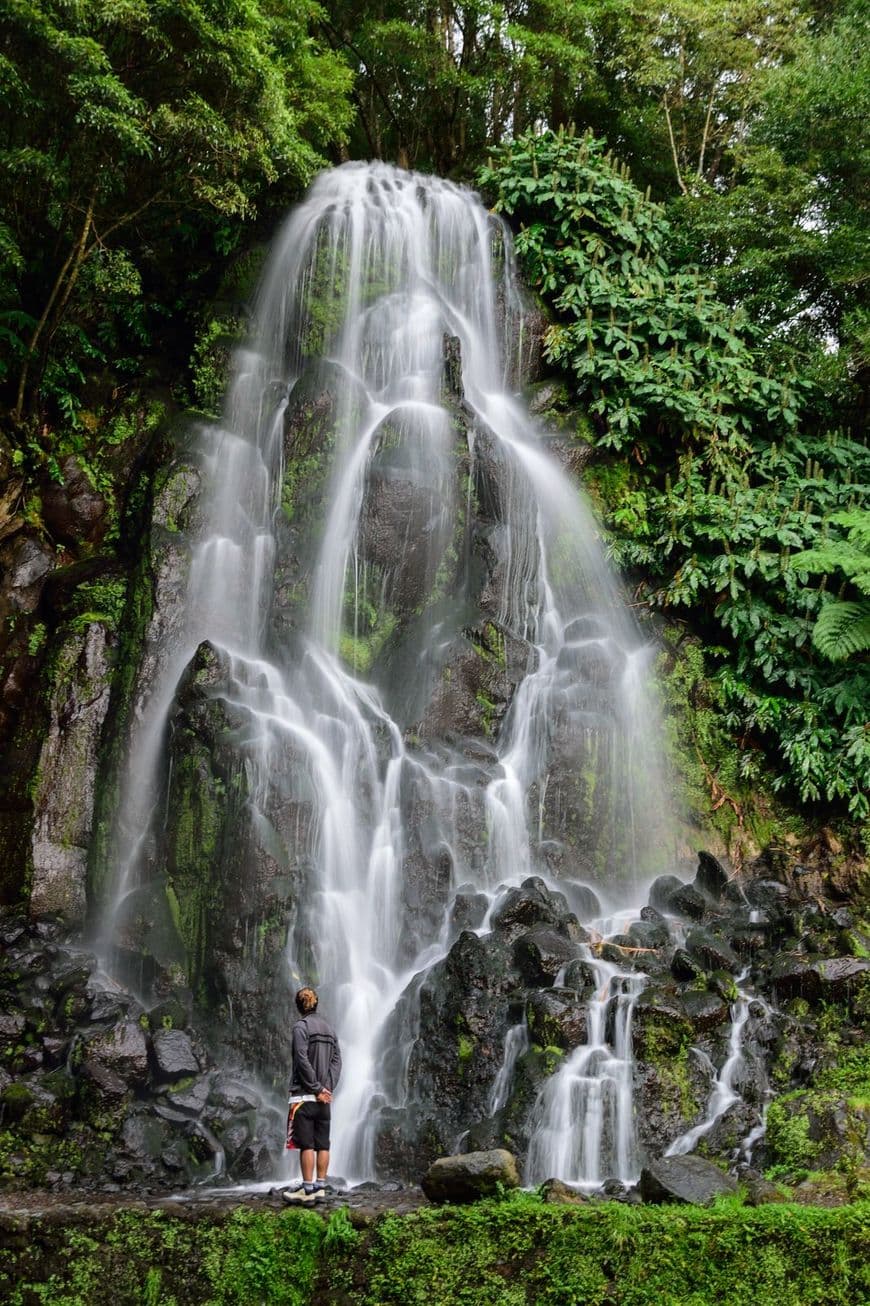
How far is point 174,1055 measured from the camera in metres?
8.93

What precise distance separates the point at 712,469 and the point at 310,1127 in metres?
10.1

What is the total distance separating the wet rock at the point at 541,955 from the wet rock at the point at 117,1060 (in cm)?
332

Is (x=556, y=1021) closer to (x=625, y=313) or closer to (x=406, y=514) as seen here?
(x=406, y=514)

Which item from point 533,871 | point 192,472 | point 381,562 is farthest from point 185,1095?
point 192,472

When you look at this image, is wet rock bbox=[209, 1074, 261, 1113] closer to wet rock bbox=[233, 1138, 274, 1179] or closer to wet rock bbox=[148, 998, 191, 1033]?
wet rock bbox=[233, 1138, 274, 1179]

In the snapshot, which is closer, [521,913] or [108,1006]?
[108,1006]

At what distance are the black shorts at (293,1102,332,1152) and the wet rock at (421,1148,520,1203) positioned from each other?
88 cm

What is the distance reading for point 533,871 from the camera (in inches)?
430

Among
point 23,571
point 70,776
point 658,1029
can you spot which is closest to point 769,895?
point 658,1029

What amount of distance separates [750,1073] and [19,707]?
8.76 meters

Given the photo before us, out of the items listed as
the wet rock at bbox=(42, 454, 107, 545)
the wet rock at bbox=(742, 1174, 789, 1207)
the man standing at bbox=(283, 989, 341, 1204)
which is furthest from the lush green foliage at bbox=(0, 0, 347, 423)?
the wet rock at bbox=(742, 1174, 789, 1207)

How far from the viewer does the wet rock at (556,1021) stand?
822 cm

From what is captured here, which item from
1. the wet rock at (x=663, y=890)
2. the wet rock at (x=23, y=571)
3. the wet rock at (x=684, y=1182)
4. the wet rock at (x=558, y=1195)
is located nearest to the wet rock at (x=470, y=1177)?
the wet rock at (x=558, y=1195)

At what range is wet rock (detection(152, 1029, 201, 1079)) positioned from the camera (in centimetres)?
884
